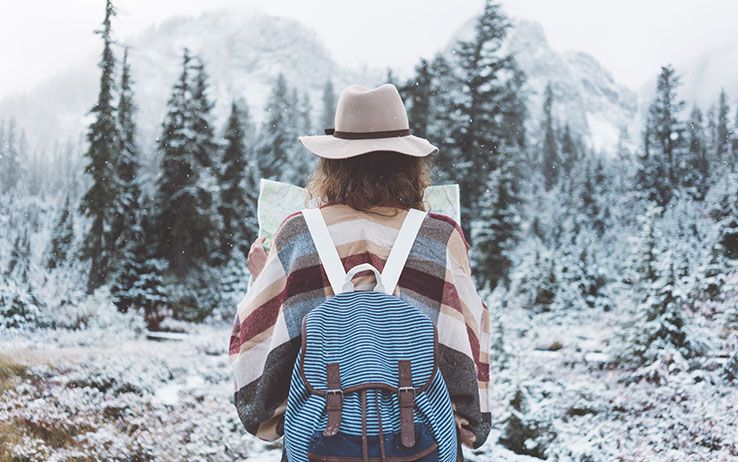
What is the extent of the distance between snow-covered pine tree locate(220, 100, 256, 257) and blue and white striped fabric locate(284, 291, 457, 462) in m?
Result: 25.9

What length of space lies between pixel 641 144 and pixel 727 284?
1280 inches

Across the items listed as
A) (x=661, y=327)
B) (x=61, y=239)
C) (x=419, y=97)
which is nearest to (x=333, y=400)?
(x=661, y=327)

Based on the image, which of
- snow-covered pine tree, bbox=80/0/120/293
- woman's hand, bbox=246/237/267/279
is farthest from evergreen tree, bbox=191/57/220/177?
woman's hand, bbox=246/237/267/279

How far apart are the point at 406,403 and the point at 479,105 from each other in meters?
28.0

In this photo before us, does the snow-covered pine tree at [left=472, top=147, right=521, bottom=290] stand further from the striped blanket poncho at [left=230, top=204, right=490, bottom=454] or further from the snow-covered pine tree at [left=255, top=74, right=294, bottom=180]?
the striped blanket poncho at [left=230, top=204, right=490, bottom=454]

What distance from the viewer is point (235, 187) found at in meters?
28.0

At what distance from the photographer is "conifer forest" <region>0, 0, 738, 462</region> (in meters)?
7.02

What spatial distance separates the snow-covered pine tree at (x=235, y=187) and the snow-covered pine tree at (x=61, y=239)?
23.2 feet

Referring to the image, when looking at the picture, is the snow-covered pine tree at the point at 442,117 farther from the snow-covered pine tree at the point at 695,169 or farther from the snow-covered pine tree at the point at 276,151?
the snow-covered pine tree at the point at 695,169

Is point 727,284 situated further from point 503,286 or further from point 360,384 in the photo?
point 360,384

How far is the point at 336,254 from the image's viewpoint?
205cm

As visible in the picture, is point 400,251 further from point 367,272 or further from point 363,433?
point 363,433

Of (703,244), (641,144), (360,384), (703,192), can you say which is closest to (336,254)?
(360,384)

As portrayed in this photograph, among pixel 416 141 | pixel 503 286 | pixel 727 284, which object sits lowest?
pixel 503 286
